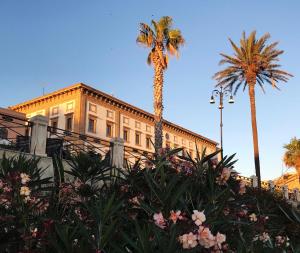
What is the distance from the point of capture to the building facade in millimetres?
38469

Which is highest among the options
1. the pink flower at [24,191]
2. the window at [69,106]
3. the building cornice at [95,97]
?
the building cornice at [95,97]

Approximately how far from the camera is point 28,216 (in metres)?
3.21

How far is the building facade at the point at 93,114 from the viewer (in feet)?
126

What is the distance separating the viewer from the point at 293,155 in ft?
153

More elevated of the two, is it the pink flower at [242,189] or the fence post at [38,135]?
the fence post at [38,135]

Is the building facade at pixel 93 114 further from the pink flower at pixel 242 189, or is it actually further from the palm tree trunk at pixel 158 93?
the pink flower at pixel 242 189

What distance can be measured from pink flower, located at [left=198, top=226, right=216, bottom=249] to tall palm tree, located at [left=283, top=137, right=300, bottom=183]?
4680cm

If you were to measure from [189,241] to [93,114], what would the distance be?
3775 cm

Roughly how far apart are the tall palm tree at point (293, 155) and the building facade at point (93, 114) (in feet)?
43.3

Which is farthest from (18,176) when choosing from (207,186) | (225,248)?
(225,248)

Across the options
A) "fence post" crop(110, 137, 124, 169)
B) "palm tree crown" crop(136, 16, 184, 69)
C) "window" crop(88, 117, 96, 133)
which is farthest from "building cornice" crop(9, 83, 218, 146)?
"fence post" crop(110, 137, 124, 169)

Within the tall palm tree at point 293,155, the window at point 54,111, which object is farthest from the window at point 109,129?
the tall palm tree at point 293,155

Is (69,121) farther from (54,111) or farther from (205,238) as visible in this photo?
(205,238)

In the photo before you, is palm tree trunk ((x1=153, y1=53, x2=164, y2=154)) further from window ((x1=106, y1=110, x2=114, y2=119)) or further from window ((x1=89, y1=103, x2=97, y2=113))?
window ((x1=106, y1=110, x2=114, y2=119))
